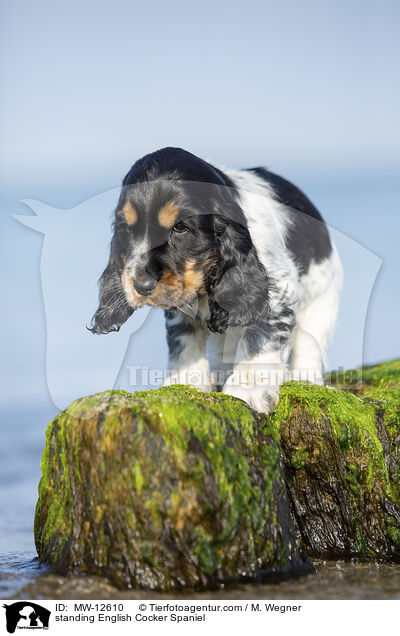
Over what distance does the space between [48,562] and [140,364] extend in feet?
4.39

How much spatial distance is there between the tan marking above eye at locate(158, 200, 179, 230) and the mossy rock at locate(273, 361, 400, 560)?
1404 millimetres

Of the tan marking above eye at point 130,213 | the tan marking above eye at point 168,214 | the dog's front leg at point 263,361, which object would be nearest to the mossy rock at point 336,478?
the dog's front leg at point 263,361

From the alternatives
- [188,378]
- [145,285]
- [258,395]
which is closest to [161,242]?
[145,285]

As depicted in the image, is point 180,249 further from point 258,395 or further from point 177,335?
point 177,335

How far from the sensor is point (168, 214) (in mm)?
4312

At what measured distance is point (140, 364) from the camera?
15.8 feet

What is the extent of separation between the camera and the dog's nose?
4355 mm

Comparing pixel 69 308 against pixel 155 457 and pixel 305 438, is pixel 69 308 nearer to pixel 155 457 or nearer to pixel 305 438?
pixel 155 457

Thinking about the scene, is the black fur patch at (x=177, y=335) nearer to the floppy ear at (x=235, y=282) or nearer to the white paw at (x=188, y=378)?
the white paw at (x=188, y=378)
